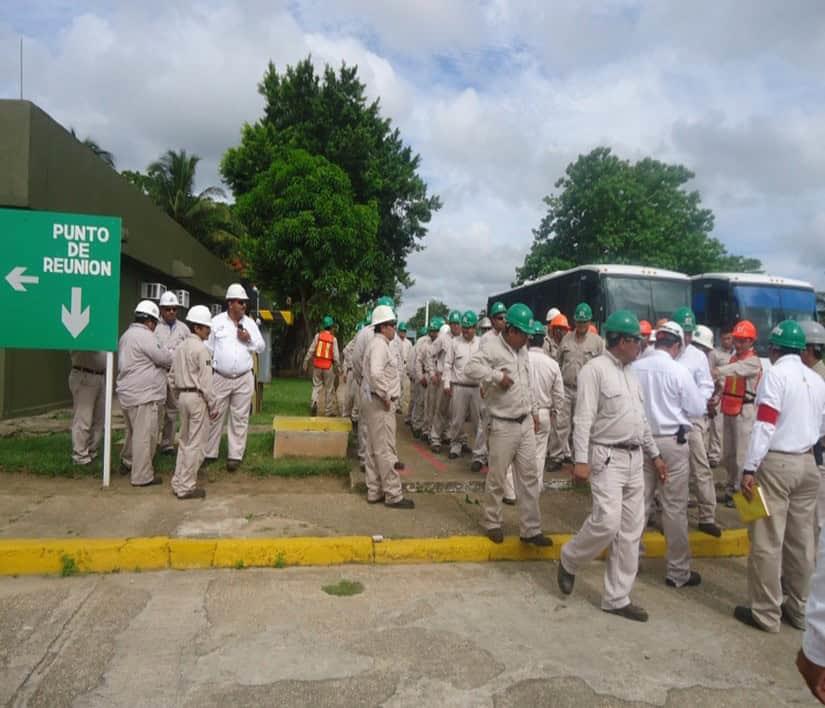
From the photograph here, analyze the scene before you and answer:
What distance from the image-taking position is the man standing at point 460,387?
8672 millimetres

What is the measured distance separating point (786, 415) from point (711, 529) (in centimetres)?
216

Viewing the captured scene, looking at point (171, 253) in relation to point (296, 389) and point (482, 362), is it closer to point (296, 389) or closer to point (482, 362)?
point (296, 389)

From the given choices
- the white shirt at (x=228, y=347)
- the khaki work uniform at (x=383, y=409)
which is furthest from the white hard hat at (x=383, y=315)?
the white shirt at (x=228, y=347)

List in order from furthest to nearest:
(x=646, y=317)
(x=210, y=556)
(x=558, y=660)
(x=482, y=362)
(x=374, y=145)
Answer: (x=374, y=145) < (x=646, y=317) < (x=482, y=362) < (x=210, y=556) < (x=558, y=660)

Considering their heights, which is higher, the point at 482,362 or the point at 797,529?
the point at 482,362

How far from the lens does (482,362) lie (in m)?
5.48

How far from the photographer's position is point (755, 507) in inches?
160

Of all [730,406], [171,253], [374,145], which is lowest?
[730,406]

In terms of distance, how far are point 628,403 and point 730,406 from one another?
3.37 m

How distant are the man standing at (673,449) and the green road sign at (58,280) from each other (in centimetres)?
546

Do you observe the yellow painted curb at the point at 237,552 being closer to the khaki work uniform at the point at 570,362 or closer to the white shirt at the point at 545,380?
the white shirt at the point at 545,380

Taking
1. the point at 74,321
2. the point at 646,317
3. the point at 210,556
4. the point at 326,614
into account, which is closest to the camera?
the point at 326,614

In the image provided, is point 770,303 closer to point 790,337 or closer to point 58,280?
point 790,337

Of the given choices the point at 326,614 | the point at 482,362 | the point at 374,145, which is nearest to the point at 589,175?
the point at 374,145
